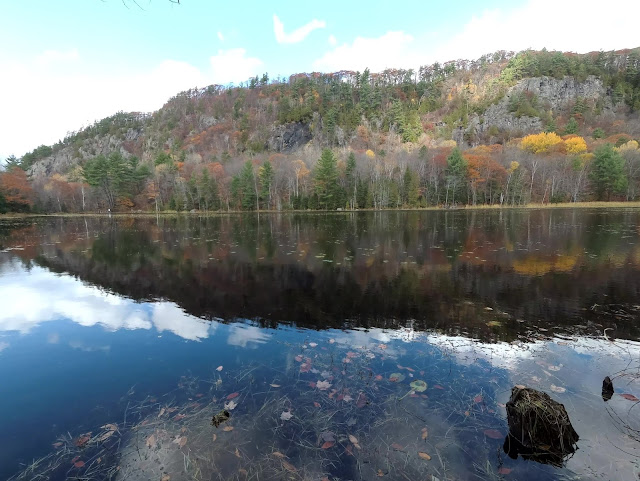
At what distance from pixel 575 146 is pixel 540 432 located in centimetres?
11350

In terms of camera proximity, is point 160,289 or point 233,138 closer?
point 160,289

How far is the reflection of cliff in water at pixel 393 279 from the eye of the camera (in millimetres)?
10367

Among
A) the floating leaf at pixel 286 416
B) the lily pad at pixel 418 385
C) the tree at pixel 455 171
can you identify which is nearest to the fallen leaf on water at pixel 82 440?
the floating leaf at pixel 286 416

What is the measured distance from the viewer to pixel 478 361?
7.37 meters

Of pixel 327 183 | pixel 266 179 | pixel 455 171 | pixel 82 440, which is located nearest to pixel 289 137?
pixel 266 179

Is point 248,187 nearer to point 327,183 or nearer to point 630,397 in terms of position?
point 327,183

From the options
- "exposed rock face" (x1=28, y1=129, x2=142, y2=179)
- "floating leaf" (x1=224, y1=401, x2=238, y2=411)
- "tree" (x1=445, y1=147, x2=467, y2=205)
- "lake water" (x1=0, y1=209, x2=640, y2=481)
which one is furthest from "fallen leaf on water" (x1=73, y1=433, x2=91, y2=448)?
"exposed rock face" (x1=28, y1=129, x2=142, y2=179)

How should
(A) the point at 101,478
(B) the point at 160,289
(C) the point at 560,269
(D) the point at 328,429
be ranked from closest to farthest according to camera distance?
(A) the point at 101,478, (D) the point at 328,429, (B) the point at 160,289, (C) the point at 560,269

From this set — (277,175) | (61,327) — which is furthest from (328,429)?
(277,175)

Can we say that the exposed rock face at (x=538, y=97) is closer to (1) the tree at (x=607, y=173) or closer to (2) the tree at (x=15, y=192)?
(1) the tree at (x=607, y=173)

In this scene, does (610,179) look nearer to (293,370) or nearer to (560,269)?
(560,269)

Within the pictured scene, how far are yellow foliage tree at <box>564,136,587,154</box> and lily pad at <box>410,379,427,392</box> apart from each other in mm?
109115

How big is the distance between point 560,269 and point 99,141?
22061 centimetres

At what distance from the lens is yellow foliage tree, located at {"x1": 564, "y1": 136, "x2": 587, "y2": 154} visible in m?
90.2
